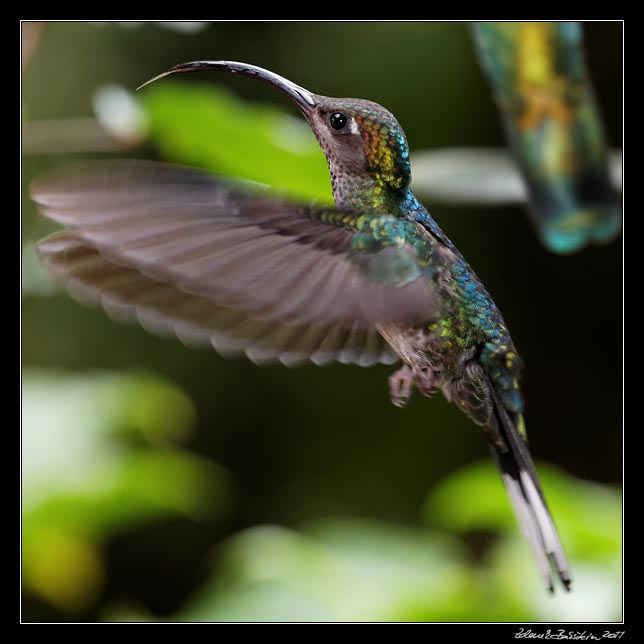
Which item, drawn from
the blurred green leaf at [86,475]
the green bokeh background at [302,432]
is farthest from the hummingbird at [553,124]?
the blurred green leaf at [86,475]

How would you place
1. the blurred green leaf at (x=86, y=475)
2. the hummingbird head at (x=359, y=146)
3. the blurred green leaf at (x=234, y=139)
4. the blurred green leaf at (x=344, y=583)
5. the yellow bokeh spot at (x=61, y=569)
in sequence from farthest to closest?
the yellow bokeh spot at (x=61, y=569), the blurred green leaf at (x=86, y=475), the blurred green leaf at (x=344, y=583), the blurred green leaf at (x=234, y=139), the hummingbird head at (x=359, y=146)

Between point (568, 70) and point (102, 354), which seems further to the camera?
point (102, 354)

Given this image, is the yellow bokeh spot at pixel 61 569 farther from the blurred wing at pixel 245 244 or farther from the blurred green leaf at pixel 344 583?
the blurred wing at pixel 245 244

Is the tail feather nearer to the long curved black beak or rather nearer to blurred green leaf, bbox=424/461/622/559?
the long curved black beak

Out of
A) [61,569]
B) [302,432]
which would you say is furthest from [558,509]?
[302,432]

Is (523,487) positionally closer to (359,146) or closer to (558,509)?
(359,146)

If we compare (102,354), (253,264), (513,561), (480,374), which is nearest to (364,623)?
(513,561)

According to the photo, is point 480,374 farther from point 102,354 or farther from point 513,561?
point 102,354
